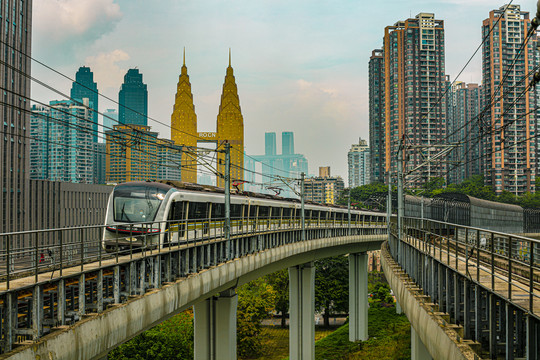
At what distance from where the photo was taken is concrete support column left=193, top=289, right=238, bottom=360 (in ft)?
77.8

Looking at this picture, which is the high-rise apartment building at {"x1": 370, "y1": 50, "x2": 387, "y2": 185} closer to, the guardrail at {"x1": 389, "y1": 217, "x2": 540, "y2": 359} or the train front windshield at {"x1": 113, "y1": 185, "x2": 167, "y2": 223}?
the train front windshield at {"x1": 113, "y1": 185, "x2": 167, "y2": 223}

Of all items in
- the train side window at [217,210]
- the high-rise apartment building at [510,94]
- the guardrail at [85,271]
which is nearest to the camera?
the guardrail at [85,271]

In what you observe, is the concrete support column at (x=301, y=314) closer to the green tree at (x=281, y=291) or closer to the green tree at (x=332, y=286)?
the green tree at (x=281, y=291)

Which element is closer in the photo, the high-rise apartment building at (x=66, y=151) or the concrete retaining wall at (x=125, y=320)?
the concrete retaining wall at (x=125, y=320)

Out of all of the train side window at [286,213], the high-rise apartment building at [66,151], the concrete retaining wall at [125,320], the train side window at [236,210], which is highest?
the high-rise apartment building at [66,151]

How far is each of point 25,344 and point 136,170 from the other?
137 m

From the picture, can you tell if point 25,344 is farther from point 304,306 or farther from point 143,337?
point 304,306

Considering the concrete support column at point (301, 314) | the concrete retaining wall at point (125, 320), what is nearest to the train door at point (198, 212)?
the concrete retaining wall at point (125, 320)

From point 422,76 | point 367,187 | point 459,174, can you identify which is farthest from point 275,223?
point 459,174

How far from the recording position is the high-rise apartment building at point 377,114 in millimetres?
133625

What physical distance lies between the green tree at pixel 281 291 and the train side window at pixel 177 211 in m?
35.9

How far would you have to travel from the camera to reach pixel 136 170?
14200cm

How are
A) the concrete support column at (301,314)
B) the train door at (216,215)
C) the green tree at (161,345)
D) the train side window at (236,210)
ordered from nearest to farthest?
1. the train door at (216,215)
2. the train side window at (236,210)
3. the green tree at (161,345)
4. the concrete support column at (301,314)

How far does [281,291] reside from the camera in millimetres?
57469
